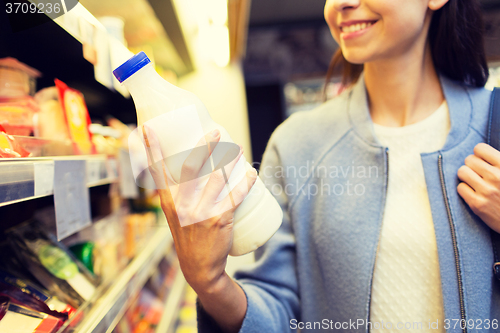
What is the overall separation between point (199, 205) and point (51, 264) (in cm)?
45

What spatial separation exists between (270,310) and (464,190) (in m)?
0.58

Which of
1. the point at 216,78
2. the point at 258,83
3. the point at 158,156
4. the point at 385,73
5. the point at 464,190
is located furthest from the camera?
the point at 258,83

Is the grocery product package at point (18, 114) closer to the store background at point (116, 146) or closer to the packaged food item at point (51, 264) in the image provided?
the store background at point (116, 146)

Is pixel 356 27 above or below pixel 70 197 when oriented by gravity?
above

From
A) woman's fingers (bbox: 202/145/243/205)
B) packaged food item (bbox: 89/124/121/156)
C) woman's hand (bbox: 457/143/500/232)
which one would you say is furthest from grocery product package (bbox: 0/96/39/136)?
woman's hand (bbox: 457/143/500/232)

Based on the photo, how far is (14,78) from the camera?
671 mm

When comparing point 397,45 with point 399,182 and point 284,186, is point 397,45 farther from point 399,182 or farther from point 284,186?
point 284,186

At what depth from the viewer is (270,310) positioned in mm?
795

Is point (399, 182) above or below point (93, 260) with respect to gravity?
above

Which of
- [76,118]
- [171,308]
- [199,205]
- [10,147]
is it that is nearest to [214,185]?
[199,205]

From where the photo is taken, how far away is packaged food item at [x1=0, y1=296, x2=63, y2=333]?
1.73 ft

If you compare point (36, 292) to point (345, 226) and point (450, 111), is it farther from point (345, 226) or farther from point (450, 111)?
point (450, 111)

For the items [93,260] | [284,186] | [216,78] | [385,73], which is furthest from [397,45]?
[216,78]

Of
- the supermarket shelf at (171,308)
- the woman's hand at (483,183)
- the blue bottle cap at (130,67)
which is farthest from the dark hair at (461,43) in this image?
the supermarket shelf at (171,308)
